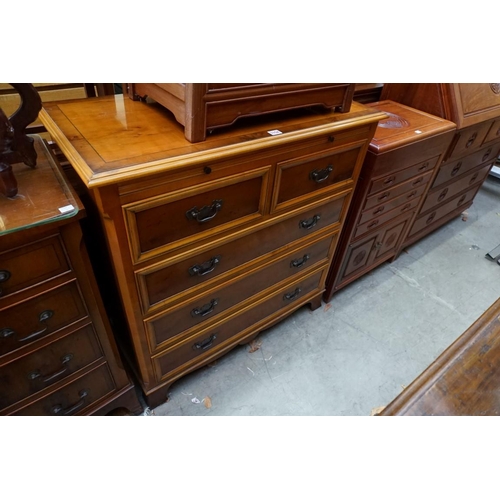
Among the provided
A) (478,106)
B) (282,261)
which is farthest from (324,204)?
(478,106)

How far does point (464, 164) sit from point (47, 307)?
2.44 m

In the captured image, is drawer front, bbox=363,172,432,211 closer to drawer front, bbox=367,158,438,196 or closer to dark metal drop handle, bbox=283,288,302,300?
drawer front, bbox=367,158,438,196

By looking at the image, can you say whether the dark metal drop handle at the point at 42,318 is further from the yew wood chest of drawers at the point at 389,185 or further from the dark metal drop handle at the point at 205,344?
the yew wood chest of drawers at the point at 389,185

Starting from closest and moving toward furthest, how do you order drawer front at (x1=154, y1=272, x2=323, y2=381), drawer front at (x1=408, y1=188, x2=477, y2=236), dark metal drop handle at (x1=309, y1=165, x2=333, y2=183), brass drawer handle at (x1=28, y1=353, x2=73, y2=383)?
brass drawer handle at (x1=28, y1=353, x2=73, y2=383) → dark metal drop handle at (x1=309, y1=165, x2=333, y2=183) → drawer front at (x1=154, y1=272, x2=323, y2=381) → drawer front at (x1=408, y1=188, x2=477, y2=236)

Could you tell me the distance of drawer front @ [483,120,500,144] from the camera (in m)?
2.07

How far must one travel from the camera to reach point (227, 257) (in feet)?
3.81

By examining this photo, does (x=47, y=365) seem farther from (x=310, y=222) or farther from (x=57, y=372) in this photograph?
(x=310, y=222)

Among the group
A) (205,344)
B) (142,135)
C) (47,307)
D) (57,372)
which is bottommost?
(205,344)

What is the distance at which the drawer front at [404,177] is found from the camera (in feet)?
5.05

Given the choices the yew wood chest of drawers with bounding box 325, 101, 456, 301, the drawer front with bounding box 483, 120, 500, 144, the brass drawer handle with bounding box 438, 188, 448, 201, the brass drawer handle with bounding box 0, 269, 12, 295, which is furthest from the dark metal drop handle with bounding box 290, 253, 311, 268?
the drawer front with bounding box 483, 120, 500, 144

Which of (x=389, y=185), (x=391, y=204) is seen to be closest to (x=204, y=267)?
(x=389, y=185)

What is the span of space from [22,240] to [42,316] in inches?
10.0

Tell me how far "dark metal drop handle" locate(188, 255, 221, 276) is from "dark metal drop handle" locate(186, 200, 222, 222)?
18 cm

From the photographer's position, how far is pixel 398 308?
199cm
